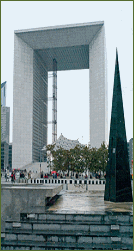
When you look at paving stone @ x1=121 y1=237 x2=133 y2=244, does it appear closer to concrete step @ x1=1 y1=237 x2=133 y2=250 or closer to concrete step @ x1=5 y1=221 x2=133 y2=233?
concrete step @ x1=1 y1=237 x2=133 y2=250

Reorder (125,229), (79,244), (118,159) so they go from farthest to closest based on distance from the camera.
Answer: (118,159) < (125,229) < (79,244)

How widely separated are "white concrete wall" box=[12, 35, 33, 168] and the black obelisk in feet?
200

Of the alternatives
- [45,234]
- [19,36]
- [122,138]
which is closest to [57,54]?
[19,36]

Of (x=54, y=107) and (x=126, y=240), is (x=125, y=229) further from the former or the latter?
(x=54, y=107)

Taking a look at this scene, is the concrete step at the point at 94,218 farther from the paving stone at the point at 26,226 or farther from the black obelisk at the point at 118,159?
the black obelisk at the point at 118,159

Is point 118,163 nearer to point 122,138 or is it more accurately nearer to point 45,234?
point 122,138

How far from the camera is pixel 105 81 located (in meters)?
71.2

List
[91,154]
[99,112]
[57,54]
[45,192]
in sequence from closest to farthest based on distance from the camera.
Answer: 1. [45,192]
2. [91,154]
3. [99,112]
4. [57,54]

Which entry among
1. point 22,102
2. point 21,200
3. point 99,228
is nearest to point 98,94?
point 22,102

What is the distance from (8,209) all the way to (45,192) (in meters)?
1.57

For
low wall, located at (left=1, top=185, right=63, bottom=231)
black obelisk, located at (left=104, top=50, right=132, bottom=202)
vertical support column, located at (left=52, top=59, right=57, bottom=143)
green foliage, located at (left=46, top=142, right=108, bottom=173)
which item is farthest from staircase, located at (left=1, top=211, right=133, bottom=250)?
vertical support column, located at (left=52, top=59, right=57, bottom=143)

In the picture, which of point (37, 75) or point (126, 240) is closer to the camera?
point (126, 240)

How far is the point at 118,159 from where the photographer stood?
13.2 metres

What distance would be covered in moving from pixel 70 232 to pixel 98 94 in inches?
2525
